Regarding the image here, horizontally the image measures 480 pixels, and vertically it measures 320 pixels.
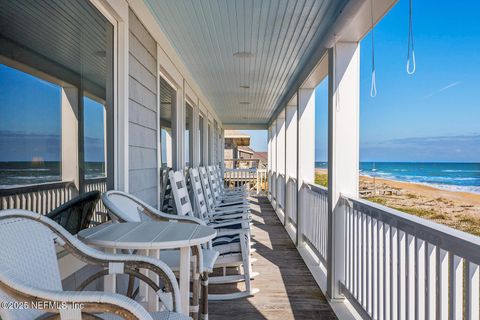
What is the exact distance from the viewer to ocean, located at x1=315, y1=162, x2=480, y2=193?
16359mm

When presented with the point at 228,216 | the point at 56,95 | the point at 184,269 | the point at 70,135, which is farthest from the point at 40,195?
the point at 228,216

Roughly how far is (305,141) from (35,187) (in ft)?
13.3

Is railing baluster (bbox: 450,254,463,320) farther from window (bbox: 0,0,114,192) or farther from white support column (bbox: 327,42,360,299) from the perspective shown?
window (bbox: 0,0,114,192)

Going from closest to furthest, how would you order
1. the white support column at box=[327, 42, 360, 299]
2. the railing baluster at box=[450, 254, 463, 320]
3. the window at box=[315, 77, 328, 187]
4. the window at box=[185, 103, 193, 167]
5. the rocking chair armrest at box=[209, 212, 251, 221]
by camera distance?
the railing baluster at box=[450, 254, 463, 320] → the white support column at box=[327, 42, 360, 299] → the rocking chair armrest at box=[209, 212, 251, 221] → the window at box=[315, 77, 328, 187] → the window at box=[185, 103, 193, 167]

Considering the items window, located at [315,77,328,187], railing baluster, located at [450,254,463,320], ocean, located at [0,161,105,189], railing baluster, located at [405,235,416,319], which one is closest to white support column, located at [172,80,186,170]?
window, located at [315,77,328,187]

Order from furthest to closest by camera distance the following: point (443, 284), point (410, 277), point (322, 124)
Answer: point (322, 124)
point (410, 277)
point (443, 284)

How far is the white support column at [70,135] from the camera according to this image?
2023 millimetres

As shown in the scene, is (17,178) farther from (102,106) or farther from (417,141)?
(417,141)

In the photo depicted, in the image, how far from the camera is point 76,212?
2.06 metres

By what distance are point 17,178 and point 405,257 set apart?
1.81 metres

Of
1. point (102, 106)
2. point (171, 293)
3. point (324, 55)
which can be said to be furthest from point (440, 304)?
point (324, 55)

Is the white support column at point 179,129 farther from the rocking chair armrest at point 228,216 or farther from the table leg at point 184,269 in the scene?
the table leg at point 184,269

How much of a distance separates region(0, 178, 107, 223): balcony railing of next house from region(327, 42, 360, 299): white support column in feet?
6.07

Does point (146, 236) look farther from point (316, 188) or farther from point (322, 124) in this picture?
point (322, 124)
